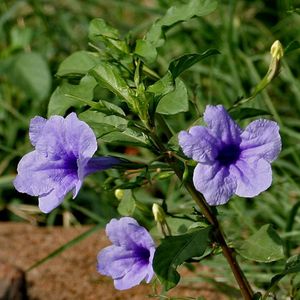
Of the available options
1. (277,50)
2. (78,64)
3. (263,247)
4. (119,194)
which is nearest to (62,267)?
(119,194)

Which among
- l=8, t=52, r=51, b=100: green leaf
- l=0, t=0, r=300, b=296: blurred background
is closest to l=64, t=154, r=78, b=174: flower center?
l=0, t=0, r=300, b=296: blurred background

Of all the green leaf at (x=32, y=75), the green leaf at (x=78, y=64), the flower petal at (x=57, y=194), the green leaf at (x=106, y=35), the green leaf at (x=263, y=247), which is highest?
the green leaf at (x=106, y=35)

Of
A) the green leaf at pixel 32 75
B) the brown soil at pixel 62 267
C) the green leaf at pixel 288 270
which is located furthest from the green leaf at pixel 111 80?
the green leaf at pixel 32 75

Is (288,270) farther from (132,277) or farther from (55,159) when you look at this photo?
(55,159)

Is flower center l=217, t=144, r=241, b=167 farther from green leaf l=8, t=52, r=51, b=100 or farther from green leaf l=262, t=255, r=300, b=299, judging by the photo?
green leaf l=8, t=52, r=51, b=100

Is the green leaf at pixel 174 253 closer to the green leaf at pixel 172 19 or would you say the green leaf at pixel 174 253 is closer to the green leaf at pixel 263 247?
the green leaf at pixel 263 247
